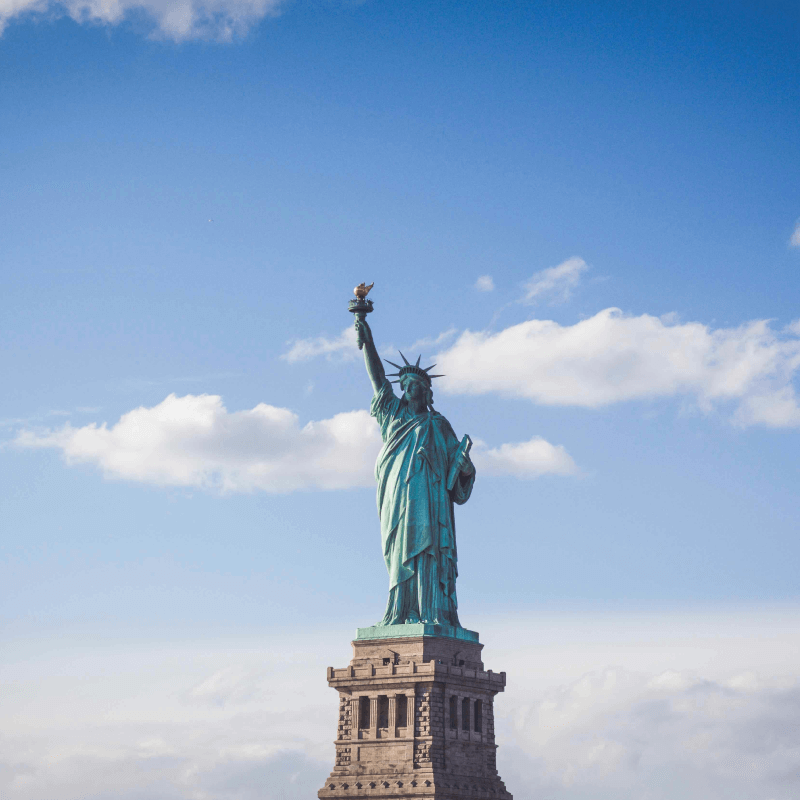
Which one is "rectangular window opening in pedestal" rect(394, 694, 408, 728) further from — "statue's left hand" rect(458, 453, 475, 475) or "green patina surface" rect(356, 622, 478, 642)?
"statue's left hand" rect(458, 453, 475, 475)

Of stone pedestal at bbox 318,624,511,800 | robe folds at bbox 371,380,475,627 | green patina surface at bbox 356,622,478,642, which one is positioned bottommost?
stone pedestal at bbox 318,624,511,800

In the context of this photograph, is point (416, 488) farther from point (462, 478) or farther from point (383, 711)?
point (383, 711)

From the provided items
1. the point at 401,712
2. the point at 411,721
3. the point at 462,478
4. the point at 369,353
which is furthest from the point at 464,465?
the point at 411,721

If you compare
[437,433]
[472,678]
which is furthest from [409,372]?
[472,678]

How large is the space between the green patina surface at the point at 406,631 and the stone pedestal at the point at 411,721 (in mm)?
31

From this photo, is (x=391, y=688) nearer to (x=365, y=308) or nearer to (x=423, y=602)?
(x=423, y=602)

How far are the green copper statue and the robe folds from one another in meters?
0.03

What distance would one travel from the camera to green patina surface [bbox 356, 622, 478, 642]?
1973 inches

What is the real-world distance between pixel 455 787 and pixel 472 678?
363 cm

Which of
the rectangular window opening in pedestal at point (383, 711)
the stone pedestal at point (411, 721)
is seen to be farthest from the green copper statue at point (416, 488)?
the rectangular window opening in pedestal at point (383, 711)

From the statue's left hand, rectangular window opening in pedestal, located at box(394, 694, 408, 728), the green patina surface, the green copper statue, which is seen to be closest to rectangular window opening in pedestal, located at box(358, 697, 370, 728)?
rectangular window opening in pedestal, located at box(394, 694, 408, 728)

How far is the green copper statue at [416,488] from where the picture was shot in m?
51.3

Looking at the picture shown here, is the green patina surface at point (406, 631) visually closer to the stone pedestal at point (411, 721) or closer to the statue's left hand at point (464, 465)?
the stone pedestal at point (411, 721)

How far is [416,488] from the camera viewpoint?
5200 centimetres
